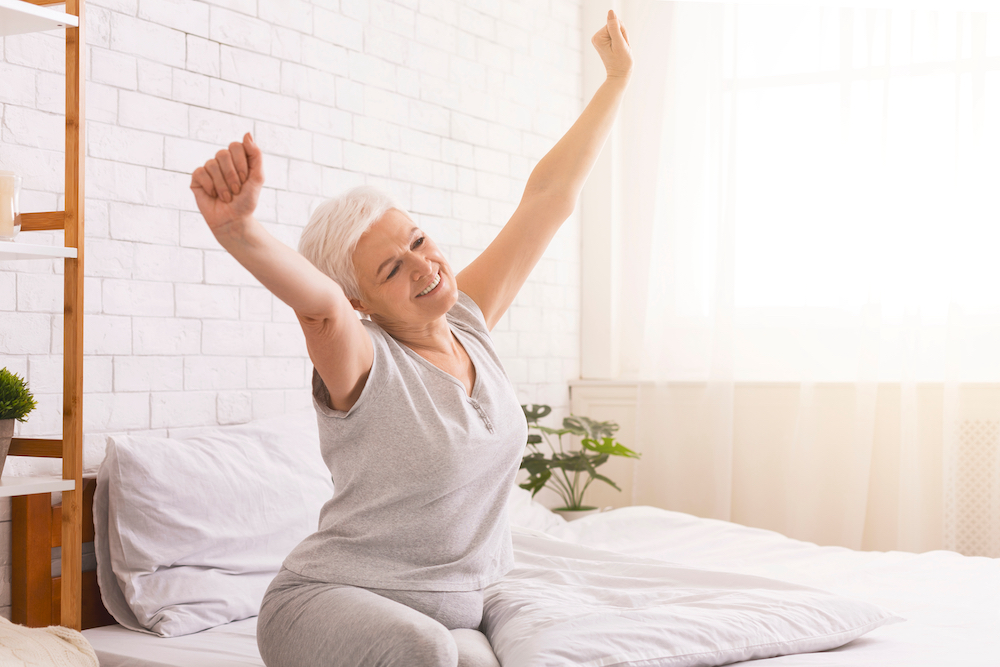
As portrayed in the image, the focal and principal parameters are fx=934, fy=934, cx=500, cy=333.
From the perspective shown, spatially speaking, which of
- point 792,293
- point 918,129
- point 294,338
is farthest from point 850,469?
point 294,338

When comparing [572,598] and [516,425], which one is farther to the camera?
[572,598]

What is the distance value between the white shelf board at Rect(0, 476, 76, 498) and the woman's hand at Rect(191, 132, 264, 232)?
2.96 ft

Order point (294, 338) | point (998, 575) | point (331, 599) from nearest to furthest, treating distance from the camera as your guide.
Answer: point (331, 599), point (998, 575), point (294, 338)

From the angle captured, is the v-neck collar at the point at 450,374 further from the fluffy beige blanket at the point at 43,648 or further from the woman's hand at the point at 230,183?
the fluffy beige blanket at the point at 43,648

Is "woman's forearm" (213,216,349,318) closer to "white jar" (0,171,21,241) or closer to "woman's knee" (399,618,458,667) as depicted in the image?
"woman's knee" (399,618,458,667)

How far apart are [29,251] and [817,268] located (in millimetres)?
2846

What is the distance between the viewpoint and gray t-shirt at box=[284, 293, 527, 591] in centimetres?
134

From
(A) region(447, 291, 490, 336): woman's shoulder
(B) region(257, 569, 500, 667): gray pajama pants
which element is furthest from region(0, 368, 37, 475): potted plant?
(A) region(447, 291, 490, 336): woman's shoulder

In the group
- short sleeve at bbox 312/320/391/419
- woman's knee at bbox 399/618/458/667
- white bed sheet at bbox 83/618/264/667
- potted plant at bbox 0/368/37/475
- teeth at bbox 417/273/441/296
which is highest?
teeth at bbox 417/273/441/296

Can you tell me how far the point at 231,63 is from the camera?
2.50m

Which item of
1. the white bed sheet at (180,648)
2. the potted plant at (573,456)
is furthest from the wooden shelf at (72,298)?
the potted plant at (573,456)

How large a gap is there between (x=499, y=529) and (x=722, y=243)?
251cm

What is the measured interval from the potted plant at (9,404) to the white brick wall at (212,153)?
1.06 ft

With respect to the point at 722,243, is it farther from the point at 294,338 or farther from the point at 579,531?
the point at 294,338
